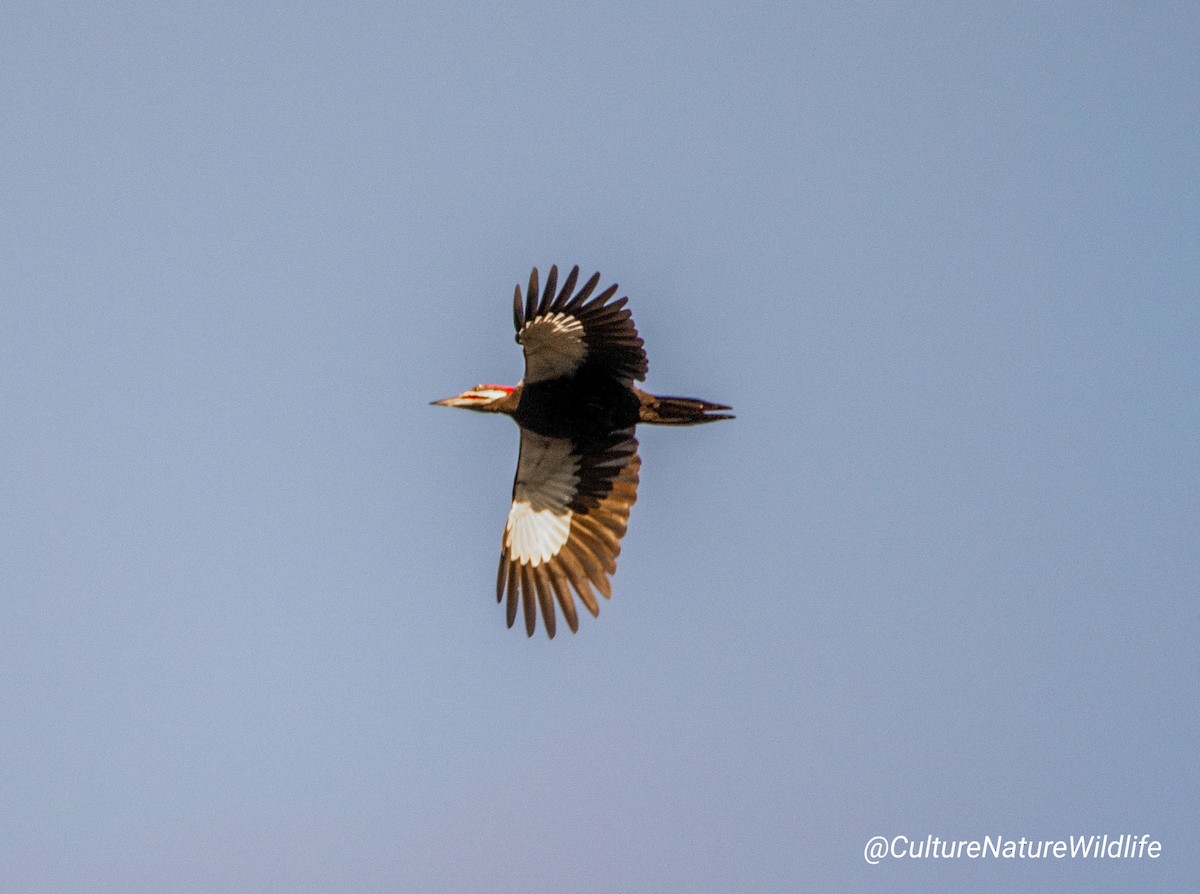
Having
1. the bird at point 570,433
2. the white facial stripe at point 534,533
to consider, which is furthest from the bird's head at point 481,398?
the white facial stripe at point 534,533

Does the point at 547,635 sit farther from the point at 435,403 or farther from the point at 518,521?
the point at 435,403

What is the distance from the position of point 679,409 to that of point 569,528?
1546mm

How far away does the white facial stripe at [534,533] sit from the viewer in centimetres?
1493

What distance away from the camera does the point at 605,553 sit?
48.4 feet

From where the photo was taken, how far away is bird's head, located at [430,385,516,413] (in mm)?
14656

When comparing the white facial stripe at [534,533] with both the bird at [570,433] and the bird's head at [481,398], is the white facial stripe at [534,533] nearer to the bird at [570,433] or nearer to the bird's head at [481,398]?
the bird at [570,433]

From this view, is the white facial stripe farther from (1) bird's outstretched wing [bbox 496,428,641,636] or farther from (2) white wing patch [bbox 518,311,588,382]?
(2) white wing patch [bbox 518,311,588,382]

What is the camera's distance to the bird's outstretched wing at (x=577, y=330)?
13.9 meters

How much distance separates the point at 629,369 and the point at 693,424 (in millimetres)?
771

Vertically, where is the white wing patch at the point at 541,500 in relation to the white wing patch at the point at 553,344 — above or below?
below

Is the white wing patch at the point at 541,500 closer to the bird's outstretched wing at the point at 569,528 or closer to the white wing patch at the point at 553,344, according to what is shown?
the bird's outstretched wing at the point at 569,528

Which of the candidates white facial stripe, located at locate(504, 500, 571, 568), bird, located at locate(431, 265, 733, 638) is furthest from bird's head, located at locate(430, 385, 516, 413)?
white facial stripe, located at locate(504, 500, 571, 568)

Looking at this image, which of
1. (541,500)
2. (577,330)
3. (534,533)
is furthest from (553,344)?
(534,533)

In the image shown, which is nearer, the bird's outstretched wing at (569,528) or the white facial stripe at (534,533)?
the bird's outstretched wing at (569,528)
